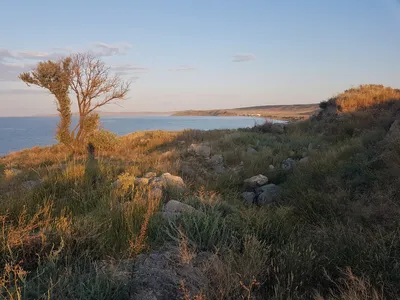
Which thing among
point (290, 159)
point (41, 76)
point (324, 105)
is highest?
point (41, 76)

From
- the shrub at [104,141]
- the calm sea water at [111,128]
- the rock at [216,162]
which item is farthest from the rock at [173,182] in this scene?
the calm sea water at [111,128]

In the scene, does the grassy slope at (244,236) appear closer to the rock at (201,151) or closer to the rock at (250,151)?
the rock at (201,151)

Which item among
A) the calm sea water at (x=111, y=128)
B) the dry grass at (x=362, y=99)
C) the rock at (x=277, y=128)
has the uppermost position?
the dry grass at (x=362, y=99)

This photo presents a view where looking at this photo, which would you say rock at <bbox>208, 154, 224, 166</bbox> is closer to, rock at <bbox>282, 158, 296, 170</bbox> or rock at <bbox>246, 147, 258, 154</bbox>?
rock at <bbox>246, 147, 258, 154</bbox>

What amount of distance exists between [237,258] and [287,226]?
1.40 m

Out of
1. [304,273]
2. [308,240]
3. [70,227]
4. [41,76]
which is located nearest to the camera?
[304,273]

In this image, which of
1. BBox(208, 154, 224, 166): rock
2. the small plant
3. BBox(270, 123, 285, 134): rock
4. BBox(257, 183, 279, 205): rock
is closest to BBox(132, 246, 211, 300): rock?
the small plant

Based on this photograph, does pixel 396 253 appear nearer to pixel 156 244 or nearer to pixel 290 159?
pixel 156 244

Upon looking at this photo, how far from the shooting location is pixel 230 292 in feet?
9.36

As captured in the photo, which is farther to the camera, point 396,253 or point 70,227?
point 70,227

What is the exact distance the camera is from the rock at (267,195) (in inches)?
299

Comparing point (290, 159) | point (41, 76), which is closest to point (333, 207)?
point (290, 159)

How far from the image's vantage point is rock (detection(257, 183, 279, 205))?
7.59 meters

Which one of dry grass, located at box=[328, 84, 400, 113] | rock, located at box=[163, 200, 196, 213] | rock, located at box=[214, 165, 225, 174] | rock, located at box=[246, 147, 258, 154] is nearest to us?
rock, located at box=[163, 200, 196, 213]
